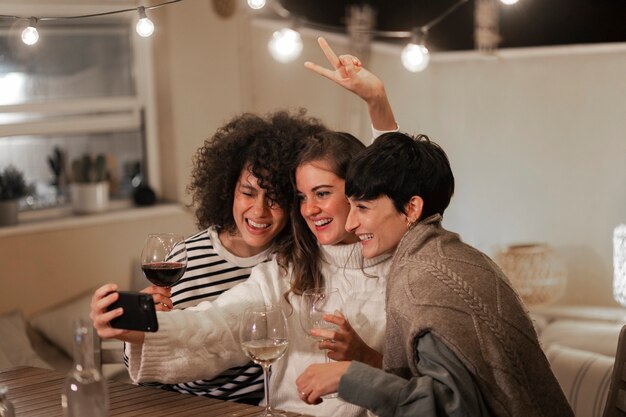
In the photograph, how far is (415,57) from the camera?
4805 mm

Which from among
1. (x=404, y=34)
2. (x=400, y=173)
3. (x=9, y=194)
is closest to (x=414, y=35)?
(x=404, y=34)

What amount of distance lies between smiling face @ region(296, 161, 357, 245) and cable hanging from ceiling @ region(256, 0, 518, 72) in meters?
1.93

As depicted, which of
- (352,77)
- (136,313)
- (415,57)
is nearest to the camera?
(136,313)

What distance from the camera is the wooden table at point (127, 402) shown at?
2082mm

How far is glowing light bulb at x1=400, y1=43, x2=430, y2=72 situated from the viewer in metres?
4.77

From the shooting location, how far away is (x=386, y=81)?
5.08 m

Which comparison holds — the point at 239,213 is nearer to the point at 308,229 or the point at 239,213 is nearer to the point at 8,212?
the point at 308,229

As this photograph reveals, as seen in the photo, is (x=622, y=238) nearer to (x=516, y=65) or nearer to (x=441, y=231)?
(x=516, y=65)

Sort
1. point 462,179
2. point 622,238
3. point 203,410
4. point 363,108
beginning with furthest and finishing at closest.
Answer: point 363,108, point 462,179, point 622,238, point 203,410

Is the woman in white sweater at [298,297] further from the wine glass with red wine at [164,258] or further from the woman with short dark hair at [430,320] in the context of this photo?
the woman with short dark hair at [430,320]

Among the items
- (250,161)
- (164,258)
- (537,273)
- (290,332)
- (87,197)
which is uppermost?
(250,161)

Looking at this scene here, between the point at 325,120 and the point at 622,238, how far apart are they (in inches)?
71.4

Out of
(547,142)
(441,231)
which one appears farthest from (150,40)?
(441,231)

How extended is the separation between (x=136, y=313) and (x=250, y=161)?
2.45 feet
